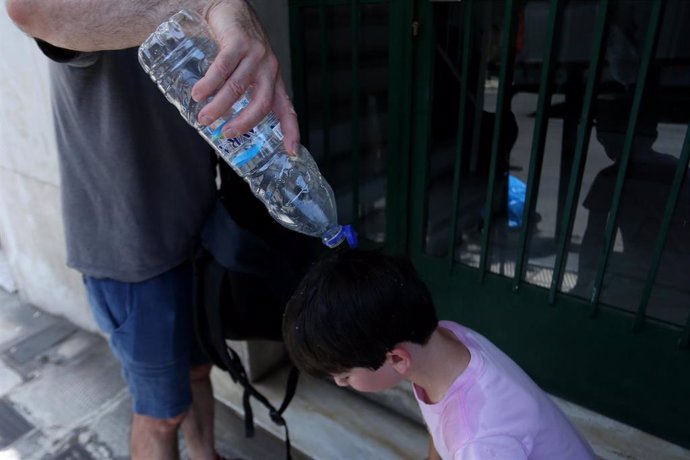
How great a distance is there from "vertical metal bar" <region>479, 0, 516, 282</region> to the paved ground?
4.38ft

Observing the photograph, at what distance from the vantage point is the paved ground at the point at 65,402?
8.00ft

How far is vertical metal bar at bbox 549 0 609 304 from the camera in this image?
1553 mm

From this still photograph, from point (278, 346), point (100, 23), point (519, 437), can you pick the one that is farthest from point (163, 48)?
point (278, 346)

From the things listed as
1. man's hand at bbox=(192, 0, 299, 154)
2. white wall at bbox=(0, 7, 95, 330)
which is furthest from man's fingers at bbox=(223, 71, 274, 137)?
white wall at bbox=(0, 7, 95, 330)

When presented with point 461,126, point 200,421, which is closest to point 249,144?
point 461,126

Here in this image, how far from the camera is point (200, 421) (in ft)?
7.29

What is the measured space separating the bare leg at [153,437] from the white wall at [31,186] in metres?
1.53

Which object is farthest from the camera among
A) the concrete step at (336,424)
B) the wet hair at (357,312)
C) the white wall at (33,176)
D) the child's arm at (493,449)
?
the white wall at (33,176)

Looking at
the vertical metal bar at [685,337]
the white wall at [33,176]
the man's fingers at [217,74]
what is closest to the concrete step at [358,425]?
the vertical metal bar at [685,337]

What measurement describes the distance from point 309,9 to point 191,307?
1.30 meters

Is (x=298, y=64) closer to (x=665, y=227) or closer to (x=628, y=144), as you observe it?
(x=628, y=144)

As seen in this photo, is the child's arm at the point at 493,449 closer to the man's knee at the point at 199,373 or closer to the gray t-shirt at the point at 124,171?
the gray t-shirt at the point at 124,171

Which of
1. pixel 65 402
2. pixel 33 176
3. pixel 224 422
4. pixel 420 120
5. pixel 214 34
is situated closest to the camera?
pixel 214 34

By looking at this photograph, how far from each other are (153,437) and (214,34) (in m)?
1.50
